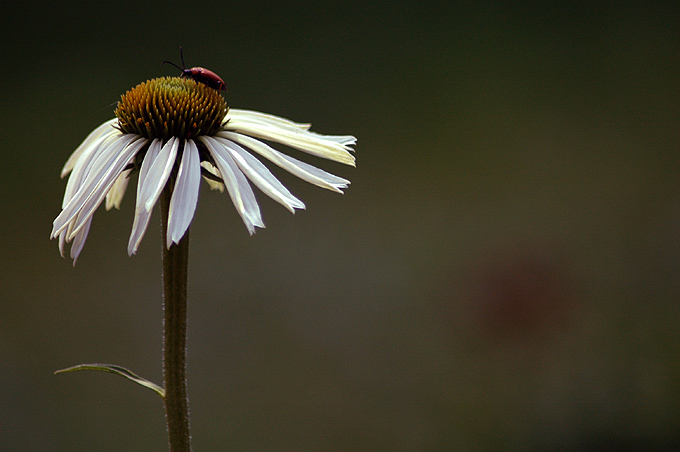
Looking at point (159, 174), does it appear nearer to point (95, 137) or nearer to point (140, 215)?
point (140, 215)

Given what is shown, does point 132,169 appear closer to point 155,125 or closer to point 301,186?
point 155,125

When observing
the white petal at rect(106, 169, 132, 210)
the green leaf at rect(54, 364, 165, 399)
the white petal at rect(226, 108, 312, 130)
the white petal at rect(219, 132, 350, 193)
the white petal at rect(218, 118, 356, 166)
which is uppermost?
the white petal at rect(226, 108, 312, 130)

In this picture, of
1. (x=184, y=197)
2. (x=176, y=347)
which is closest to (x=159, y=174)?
(x=184, y=197)

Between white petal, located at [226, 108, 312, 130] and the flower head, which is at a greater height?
white petal, located at [226, 108, 312, 130]

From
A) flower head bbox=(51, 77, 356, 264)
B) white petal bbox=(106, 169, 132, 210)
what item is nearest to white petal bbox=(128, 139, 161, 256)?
flower head bbox=(51, 77, 356, 264)

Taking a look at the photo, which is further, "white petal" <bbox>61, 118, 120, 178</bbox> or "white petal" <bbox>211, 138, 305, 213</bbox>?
"white petal" <bbox>61, 118, 120, 178</bbox>

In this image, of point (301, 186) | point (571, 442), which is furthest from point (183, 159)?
point (301, 186)

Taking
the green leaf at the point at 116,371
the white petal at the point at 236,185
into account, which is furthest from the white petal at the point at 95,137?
the green leaf at the point at 116,371

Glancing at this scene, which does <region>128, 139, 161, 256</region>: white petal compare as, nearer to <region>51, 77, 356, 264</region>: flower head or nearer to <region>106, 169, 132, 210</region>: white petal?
<region>51, 77, 356, 264</region>: flower head
